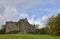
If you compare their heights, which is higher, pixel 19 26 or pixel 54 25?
pixel 19 26

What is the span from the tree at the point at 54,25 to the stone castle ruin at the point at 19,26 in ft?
33.0

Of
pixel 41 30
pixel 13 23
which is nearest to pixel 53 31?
pixel 41 30

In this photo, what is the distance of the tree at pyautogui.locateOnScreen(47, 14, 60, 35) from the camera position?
38.1 m

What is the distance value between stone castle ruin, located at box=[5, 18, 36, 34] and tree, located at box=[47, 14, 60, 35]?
10.1 m

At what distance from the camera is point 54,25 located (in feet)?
125

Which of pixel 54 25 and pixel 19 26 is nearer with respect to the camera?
pixel 54 25

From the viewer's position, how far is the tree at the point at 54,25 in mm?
38062

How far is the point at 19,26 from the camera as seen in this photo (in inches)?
2068

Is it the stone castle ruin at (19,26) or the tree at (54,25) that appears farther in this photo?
the stone castle ruin at (19,26)

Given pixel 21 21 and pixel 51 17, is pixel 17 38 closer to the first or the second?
pixel 51 17

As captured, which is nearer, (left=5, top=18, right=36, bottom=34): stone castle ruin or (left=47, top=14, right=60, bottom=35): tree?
(left=47, top=14, right=60, bottom=35): tree

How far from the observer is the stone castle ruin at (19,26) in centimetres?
4915

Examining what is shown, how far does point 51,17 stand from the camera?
39.7m

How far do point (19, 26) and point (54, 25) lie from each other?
16.6 m
